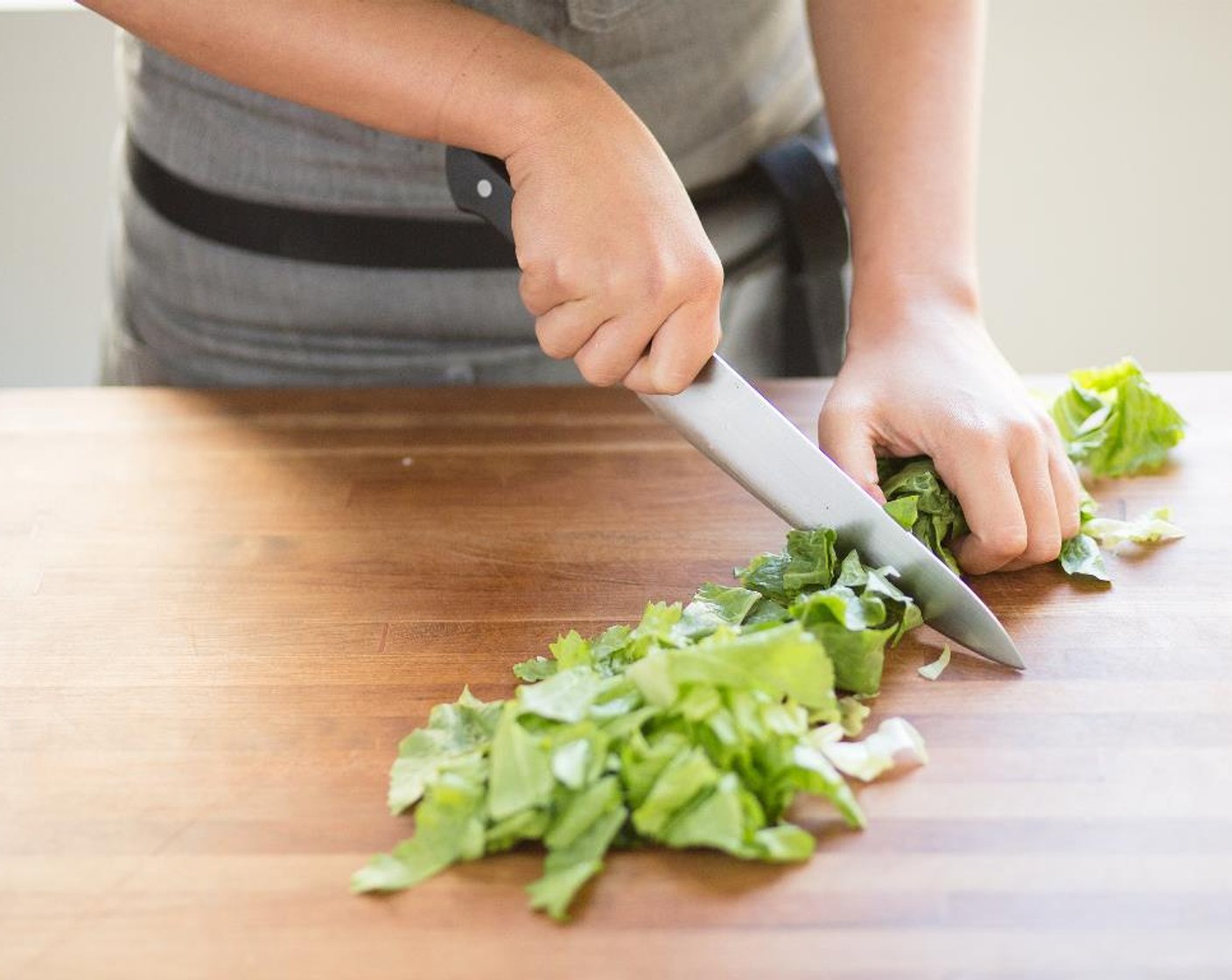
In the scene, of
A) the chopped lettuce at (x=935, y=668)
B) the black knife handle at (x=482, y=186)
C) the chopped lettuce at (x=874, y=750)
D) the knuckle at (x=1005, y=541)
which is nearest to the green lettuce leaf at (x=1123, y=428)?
the knuckle at (x=1005, y=541)

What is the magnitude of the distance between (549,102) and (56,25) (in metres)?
1.81

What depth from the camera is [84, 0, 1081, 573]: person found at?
1.11 m

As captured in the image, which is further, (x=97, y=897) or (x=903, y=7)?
(x=903, y=7)

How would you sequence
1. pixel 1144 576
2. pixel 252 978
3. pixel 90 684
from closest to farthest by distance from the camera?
1. pixel 252 978
2. pixel 90 684
3. pixel 1144 576

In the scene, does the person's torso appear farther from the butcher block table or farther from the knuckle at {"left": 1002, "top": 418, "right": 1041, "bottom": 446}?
the knuckle at {"left": 1002, "top": 418, "right": 1041, "bottom": 446}

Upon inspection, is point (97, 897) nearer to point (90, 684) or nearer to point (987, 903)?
point (90, 684)

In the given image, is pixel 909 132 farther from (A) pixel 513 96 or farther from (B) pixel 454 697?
(B) pixel 454 697

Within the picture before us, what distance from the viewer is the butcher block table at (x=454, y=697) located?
0.84m

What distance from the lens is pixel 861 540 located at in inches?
43.5

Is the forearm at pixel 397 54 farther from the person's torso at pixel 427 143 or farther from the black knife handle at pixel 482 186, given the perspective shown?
the person's torso at pixel 427 143

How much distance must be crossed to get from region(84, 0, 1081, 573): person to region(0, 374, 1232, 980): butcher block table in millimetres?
87

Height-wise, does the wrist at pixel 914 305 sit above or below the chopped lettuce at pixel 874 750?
above

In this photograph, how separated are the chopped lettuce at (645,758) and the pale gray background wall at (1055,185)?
195 centimetres

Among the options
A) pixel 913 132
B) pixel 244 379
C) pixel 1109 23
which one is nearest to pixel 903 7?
pixel 913 132
